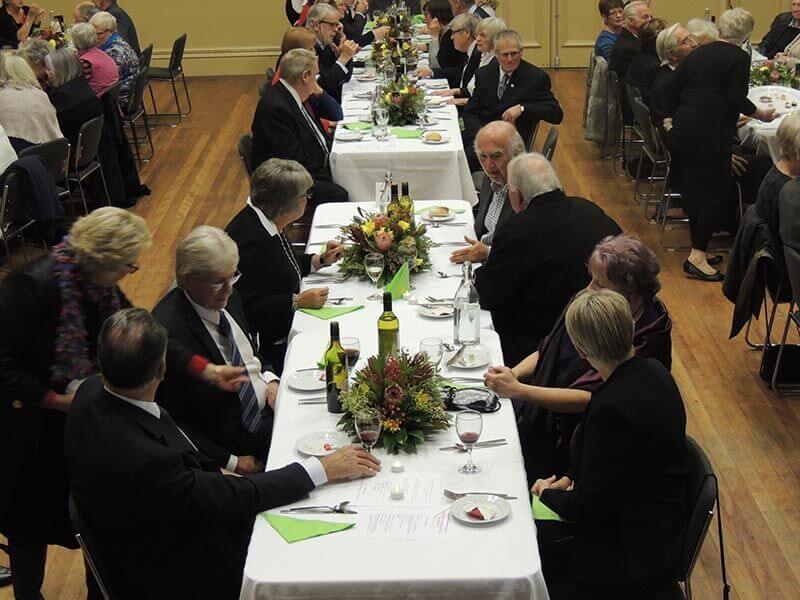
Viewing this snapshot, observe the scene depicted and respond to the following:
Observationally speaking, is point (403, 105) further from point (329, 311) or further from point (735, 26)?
point (329, 311)

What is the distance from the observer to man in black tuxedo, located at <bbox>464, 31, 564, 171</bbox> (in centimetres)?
700

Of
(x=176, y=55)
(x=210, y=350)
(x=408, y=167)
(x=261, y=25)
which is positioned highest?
(x=210, y=350)

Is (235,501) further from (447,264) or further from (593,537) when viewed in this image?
(447,264)

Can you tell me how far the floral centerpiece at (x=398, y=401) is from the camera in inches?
116

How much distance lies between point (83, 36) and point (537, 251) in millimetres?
5375

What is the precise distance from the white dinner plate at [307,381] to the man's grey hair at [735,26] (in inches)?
184

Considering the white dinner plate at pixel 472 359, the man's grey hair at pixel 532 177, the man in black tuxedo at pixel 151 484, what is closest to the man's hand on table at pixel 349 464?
the man in black tuxedo at pixel 151 484

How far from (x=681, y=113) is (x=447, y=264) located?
2806 mm

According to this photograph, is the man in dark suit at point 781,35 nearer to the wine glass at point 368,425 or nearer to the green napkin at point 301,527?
the wine glass at point 368,425

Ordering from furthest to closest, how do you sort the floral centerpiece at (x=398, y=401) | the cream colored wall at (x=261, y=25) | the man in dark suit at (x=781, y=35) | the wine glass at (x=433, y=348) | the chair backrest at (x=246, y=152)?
the cream colored wall at (x=261, y=25) → the man in dark suit at (x=781, y=35) → the chair backrest at (x=246, y=152) → the wine glass at (x=433, y=348) → the floral centerpiece at (x=398, y=401)

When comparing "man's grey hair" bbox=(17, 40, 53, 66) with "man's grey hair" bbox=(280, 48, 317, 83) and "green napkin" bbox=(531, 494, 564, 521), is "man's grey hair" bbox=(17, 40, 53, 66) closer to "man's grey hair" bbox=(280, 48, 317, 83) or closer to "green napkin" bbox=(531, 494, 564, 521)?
"man's grey hair" bbox=(280, 48, 317, 83)

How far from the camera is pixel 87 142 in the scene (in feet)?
22.6

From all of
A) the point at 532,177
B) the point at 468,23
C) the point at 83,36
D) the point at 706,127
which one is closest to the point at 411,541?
the point at 532,177

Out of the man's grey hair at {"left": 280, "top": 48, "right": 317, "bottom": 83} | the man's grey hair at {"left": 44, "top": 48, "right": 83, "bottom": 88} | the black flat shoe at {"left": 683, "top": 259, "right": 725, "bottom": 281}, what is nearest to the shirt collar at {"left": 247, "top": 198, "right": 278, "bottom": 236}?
the man's grey hair at {"left": 280, "top": 48, "right": 317, "bottom": 83}
